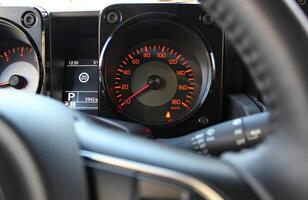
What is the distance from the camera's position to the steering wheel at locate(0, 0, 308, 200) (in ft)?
1.35

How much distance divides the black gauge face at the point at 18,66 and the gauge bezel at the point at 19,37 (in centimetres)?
1

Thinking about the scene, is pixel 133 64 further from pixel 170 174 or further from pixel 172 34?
pixel 170 174

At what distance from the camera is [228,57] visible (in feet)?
4.45

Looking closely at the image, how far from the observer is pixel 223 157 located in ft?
1.54

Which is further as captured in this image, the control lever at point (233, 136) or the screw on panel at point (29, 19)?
the screw on panel at point (29, 19)

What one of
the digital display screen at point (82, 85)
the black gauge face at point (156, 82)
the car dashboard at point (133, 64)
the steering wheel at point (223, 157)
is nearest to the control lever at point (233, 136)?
the steering wheel at point (223, 157)

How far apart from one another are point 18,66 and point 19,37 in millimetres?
78

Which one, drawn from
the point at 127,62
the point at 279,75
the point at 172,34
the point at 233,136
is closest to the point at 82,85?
the point at 127,62

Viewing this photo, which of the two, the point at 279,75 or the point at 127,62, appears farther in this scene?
the point at 127,62

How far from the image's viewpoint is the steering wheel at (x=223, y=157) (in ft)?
1.35

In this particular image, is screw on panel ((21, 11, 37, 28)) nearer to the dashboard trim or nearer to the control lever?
the control lever

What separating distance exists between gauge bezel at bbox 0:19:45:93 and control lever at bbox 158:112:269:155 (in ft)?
→ 2.73

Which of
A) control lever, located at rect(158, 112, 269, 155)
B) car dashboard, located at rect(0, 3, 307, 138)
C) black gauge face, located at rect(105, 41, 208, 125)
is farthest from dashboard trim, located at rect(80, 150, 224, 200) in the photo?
black gauge face, located at rect(105, 41, 208, 125)

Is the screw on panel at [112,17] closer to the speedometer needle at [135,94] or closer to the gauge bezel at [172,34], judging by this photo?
the gauge bezel at [172,34]
